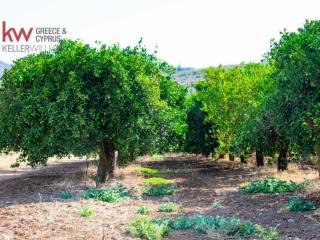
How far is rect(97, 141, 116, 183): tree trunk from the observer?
25383mm

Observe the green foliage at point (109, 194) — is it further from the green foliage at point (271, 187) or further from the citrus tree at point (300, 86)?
the citrus tree at point (300, 86)

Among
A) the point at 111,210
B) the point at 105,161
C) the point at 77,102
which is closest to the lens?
the point at 111,210

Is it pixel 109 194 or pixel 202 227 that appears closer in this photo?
pixel 202 227

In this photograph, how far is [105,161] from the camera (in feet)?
83.8

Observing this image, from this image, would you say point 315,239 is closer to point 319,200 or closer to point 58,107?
point 319,200

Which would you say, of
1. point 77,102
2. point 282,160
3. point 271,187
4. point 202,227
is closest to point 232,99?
point 282,160

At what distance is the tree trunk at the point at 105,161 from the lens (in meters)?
25.4

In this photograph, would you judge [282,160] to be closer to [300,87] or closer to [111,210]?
[300,87]

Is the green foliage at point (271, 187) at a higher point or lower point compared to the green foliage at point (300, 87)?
lower

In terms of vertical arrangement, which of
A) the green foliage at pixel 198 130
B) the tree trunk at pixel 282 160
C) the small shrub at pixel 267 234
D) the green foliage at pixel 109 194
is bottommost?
the small shrub at pixel 267 234

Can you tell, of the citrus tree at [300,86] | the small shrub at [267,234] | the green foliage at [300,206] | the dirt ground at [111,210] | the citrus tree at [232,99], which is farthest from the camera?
the citrus tree at [232,99]

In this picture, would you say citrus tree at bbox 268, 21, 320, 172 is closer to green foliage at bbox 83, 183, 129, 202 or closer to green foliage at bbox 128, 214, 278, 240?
green foliage at bbox 128, 214, 278, 240

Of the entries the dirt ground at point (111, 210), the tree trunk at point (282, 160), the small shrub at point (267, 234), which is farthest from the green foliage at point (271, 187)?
the tree trunk at point (282, 160)

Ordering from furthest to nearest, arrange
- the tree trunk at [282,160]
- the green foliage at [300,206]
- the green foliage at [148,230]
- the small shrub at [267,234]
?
1. the tree trunk at [282,160]
2. the green foliage at [300,206]
3. the green foliage at [148,230]
4. the small shrub at [267,234]
